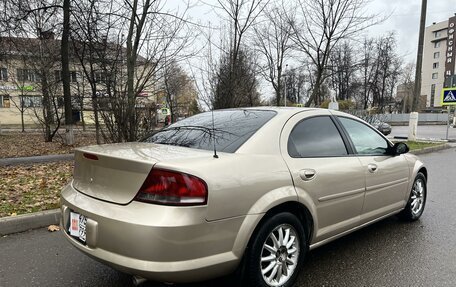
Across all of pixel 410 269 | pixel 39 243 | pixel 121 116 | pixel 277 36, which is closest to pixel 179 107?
pixel 121 116

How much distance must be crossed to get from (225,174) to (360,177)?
1693 millimetres

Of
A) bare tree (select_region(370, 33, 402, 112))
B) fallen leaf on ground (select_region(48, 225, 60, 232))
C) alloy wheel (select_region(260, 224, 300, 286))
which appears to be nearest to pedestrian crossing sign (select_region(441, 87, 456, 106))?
alloy wheel (select_region(260, 224, 300, 286))

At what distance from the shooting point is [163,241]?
216 centimetres

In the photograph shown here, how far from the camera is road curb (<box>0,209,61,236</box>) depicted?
4109mm

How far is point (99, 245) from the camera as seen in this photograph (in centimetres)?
241

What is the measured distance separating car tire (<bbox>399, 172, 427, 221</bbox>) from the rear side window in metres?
1.71

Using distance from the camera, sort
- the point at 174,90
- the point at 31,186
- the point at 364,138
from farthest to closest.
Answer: the point at 174,90 → the point at 31,186 → the point at 364,138

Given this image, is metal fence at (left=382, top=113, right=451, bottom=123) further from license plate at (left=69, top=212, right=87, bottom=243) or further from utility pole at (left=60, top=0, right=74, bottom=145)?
license plate at (left=69, top=212, right=87, bottom=243)

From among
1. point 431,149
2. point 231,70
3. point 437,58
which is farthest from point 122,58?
point 437,58

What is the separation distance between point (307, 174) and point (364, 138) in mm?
1360

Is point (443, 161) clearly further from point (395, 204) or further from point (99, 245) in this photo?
Result: point (99, 245)

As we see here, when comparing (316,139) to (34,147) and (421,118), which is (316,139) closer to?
(34,147)

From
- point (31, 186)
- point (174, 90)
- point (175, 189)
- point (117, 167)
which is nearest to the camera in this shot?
point (175, 189)

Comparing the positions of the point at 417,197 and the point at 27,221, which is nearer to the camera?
the point at 27,221
